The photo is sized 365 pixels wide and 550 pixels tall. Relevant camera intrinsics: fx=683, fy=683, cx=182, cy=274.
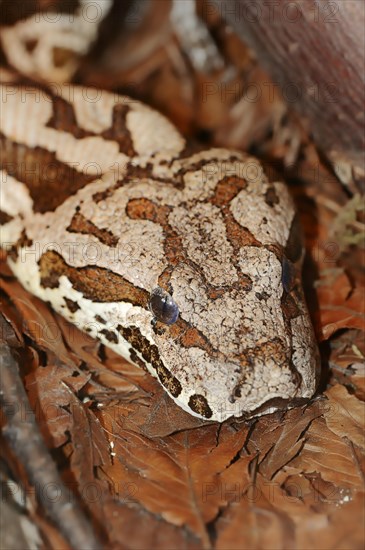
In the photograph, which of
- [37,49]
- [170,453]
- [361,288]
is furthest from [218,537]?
[37,49]

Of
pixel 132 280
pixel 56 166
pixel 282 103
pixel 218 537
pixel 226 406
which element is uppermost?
pixel 282 103

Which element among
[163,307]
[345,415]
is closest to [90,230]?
[163,307]

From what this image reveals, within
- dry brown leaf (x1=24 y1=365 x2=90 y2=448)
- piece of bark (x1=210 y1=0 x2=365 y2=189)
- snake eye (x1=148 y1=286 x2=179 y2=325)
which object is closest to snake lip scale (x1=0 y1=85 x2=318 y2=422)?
snake eye (x1=148 y1=286 x2=179 y2=325)

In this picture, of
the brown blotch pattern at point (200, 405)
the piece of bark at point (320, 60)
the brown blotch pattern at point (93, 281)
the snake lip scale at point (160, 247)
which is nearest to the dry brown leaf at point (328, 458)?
the snake lip scale at point (160, 247)

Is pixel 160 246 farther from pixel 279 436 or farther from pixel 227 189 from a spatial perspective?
pixel 279 436

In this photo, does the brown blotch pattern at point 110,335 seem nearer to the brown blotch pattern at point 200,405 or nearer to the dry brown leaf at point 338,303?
the brown blotch pattern at point 200,405

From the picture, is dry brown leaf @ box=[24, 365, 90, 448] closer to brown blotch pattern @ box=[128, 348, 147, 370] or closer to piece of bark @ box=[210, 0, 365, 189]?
brown blotch pattern @ box=[128, 348, 147, 370]

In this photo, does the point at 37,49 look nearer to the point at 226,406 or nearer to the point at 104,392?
the point at 104,392
